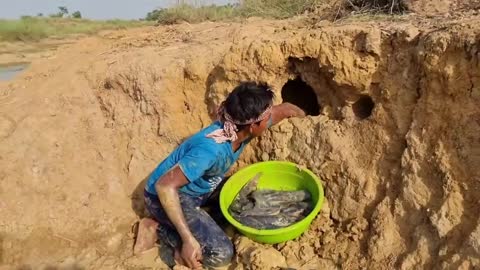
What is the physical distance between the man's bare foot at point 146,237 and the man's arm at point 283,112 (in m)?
1.23

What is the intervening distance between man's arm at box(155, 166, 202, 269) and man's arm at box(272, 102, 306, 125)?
0.92 metres

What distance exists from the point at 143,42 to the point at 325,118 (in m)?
2.40

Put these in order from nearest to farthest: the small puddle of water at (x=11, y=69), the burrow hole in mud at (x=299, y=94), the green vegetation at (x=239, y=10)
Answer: the burrow hole in mud at (x=299, y=94), the green vegetation at (x=239, y=10), the small puddle of water at (x=11, y=69)

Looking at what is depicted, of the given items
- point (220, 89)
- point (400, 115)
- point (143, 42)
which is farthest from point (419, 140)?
point (143, 42)

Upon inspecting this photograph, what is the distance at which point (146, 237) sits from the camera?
398 centimetres

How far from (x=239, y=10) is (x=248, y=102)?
11.7ft

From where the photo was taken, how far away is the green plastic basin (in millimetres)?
Answer: 3539

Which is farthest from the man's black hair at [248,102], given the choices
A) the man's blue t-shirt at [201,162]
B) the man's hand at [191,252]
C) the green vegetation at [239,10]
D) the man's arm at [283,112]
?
the green vegetation at [239,10]

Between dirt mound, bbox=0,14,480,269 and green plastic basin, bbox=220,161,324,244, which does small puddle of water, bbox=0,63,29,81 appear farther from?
green plastic basin, bbox=220,161,324,244

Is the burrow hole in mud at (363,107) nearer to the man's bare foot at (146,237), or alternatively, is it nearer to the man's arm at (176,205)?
the man's arm at (176,205)

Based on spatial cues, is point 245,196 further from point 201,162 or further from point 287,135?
point 201,162

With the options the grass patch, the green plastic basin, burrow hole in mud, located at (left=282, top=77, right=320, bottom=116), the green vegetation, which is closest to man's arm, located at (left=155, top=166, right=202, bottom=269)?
the green plastic basin

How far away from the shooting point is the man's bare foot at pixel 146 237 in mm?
3957

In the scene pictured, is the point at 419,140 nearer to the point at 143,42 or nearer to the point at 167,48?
the point at 167,48
